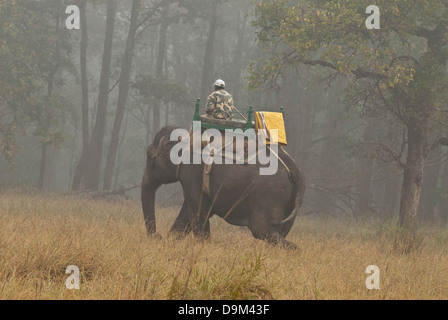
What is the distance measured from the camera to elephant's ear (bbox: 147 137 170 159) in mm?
9766

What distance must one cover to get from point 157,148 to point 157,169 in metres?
0.37

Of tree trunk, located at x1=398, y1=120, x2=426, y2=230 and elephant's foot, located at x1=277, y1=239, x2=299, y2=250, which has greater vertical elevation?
tree trunk, located at x1=398, y1=120, x2=426, y2=230

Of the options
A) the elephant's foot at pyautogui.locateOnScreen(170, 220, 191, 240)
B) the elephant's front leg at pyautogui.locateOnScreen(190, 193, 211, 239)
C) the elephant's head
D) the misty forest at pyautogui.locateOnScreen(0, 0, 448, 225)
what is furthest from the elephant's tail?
the misty forest at pyautogui.locateOnScreen(0, 0, 448, 225)

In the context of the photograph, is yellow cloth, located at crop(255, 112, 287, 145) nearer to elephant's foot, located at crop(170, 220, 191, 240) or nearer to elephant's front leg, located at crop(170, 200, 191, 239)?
elephant's front leg, located at crop(170, 200, 191, 239)

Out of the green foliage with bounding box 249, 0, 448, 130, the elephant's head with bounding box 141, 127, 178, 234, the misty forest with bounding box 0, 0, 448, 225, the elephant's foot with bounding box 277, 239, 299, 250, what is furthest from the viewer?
the misty forest with bounding box 0, 0, 448, 225

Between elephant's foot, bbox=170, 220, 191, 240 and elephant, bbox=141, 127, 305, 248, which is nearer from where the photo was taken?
elephant, bbox=141, 127, 305, 248

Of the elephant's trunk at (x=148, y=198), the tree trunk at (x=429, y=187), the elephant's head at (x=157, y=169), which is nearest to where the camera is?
the elephant's head at (x=157, y=169)

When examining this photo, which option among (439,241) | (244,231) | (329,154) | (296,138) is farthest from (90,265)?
(329,154)

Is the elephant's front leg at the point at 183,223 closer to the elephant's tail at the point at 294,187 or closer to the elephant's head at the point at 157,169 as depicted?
the elephant's head at the point at 157,169

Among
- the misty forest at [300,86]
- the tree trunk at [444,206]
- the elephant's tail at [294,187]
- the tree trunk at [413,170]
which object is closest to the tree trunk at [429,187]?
the misty forest at [300,86]

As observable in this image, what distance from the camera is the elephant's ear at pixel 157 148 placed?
977cm

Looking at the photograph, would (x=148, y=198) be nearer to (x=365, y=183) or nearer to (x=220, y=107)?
(x=220, y=107)

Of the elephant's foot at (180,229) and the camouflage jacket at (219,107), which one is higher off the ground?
the camouflage jacket at (219,107)

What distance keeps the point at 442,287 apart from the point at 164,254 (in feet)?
10.7
